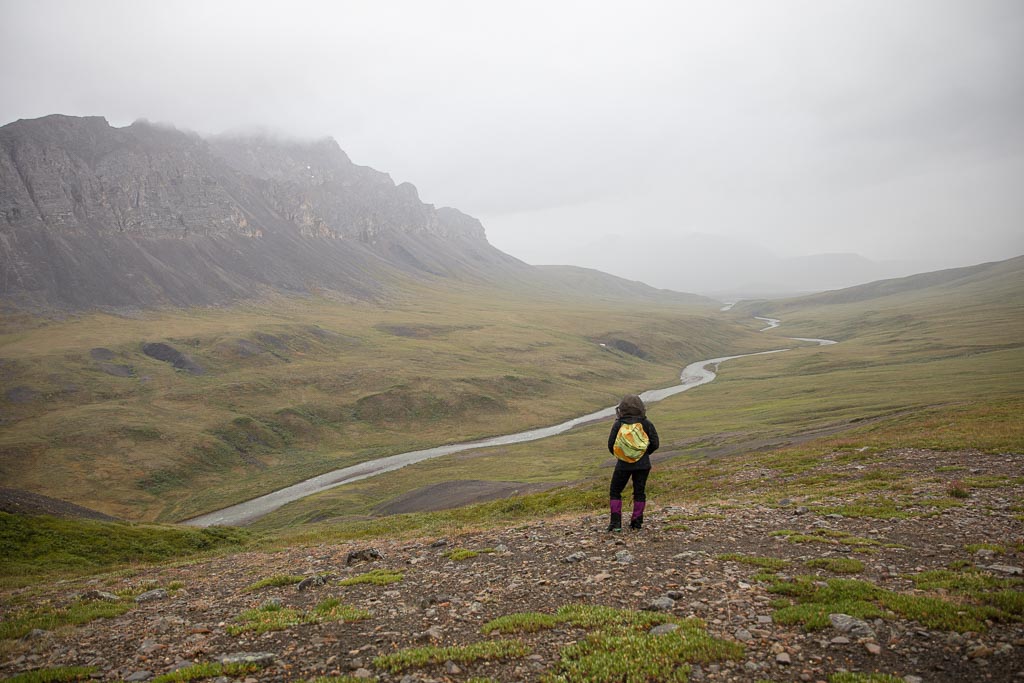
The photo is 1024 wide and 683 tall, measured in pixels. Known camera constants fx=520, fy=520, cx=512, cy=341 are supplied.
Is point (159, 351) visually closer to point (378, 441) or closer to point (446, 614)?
point (378, 441)

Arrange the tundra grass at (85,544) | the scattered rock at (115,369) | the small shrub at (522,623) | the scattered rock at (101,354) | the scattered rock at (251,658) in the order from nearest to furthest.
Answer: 1. the scattered rock at (251,658)
2. the small shrub at (522,623)
3. the tundra grass at (85,544)
4. the scattered rock at (115,369)
5. the scattered rock at (101,354)

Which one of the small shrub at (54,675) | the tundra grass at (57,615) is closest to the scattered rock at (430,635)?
the small shrub at (54,675)

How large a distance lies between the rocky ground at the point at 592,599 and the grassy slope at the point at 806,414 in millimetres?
11895

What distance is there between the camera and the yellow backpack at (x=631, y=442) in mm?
17422

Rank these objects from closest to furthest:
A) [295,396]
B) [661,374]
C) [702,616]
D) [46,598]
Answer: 1. [702,616]
2. [46,598]
3. [295,396]
4. [661,374]

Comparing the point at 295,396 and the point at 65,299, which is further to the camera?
the point at 65,299

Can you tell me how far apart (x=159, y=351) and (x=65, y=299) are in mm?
71122

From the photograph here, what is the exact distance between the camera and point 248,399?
117938 millimetres

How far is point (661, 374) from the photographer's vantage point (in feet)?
545

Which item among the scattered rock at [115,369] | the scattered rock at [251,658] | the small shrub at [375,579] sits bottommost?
the small shrub at [375,579]

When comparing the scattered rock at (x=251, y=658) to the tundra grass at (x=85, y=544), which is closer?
the scattered rock at (x=251, y=658)

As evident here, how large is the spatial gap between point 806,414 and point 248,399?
111 m

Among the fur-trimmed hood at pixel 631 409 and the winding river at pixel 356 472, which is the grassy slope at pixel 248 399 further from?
the fur-trimmed hood at pixel 631 409

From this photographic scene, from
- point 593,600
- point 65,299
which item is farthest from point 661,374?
point 65,299
